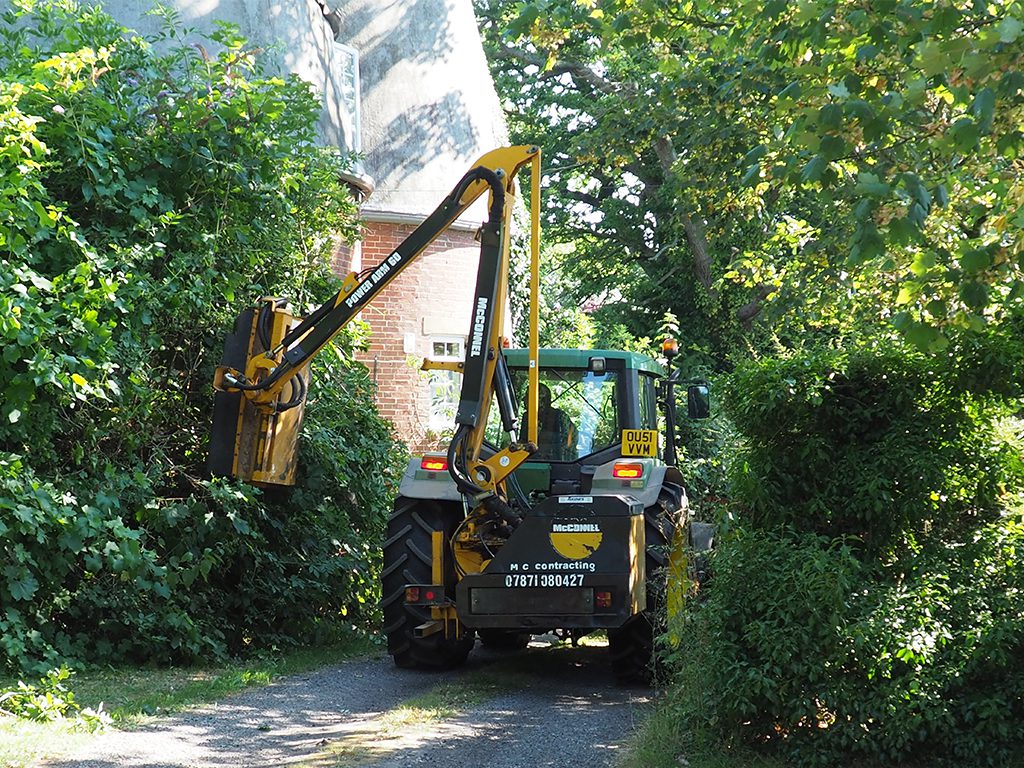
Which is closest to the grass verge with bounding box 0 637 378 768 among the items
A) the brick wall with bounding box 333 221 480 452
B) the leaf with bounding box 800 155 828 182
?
the leaf with bounding box 800 155 828 182

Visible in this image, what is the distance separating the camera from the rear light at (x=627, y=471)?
406 inches

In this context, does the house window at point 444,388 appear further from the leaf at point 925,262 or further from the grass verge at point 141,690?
the leaf at point 925,262

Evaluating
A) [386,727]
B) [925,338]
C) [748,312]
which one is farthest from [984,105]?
[748,312]

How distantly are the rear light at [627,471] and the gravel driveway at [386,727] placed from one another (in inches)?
68.4

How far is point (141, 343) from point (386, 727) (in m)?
4.14

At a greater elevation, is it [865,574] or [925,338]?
[925,338]

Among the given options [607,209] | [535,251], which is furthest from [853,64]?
[607,209]

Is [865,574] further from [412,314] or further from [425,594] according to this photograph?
[412,314]

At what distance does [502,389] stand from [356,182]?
7.36 m

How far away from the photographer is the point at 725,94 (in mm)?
11609

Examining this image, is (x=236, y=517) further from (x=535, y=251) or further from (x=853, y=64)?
(x=853, y=64)

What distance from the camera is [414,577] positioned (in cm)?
1032

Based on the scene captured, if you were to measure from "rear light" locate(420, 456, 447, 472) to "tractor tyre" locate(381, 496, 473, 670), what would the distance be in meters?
0.30

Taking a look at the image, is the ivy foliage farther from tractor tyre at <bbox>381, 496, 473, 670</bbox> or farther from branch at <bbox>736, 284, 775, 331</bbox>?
branch at <bbox>736, 284, 775, 331</bbox>
